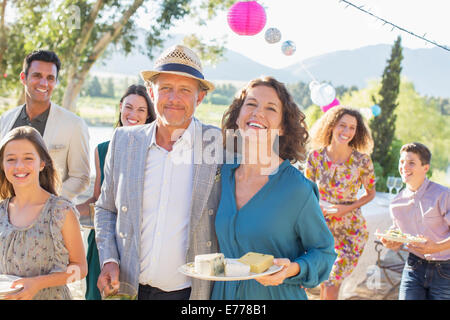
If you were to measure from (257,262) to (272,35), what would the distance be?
4.42 meters

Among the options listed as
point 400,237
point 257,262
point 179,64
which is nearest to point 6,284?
point 257,262

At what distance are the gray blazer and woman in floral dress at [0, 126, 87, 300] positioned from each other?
0.22 meters

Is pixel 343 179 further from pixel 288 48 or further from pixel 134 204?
pixel 288 48

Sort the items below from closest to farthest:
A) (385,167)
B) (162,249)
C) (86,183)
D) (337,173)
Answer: (162,249) → (86,183) → (337,173) → (385,167)

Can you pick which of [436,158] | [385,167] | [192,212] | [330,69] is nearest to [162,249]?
[192,212]

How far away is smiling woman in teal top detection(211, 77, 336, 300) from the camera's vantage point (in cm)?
180

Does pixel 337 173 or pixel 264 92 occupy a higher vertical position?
pixel 264 92

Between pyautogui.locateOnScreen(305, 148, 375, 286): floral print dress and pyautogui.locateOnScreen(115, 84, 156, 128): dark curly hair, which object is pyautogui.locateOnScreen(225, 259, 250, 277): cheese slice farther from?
pyautogui.locateOnScreen(305, 148, 375, 286): floral print dress

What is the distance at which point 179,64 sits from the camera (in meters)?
2.00

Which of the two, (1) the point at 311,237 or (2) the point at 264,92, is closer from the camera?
(1) the point at 311,237

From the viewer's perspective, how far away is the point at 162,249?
6.32 feet
